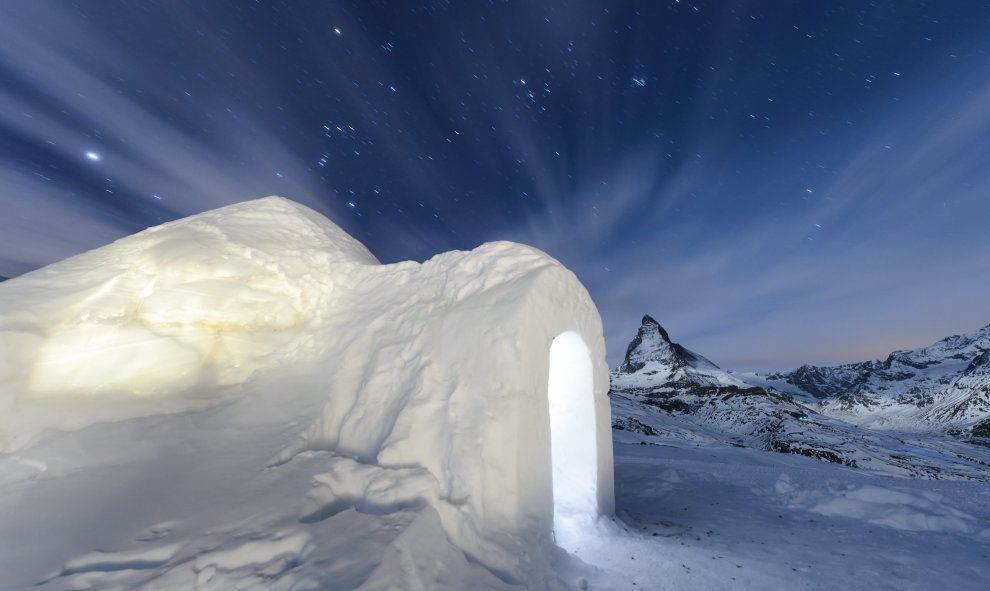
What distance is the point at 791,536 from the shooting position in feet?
22.5

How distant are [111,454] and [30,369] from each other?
86.1 inches

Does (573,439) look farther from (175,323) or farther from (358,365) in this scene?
(175,323)

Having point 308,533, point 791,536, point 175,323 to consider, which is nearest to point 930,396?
point 791,536

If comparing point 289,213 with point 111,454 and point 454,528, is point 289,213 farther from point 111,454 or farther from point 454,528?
point 454,528

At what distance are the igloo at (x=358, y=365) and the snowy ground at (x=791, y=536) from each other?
3.50 feet

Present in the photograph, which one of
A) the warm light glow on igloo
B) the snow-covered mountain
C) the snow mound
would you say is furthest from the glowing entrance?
the snow-covered mountain

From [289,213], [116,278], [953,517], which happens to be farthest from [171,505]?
[953,517]

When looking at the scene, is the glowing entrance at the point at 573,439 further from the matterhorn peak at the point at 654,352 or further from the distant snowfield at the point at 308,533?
the matterhorn peak at the point at 654,352

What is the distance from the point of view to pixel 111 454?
17.0 feet

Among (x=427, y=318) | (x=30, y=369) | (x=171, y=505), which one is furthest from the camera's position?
(x=427, y=318)

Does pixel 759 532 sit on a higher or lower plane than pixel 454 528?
lower

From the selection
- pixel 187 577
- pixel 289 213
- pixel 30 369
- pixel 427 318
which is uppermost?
pixel 289 213

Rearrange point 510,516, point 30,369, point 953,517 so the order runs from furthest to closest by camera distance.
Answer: point 953,517, point 30,369, point 510,516

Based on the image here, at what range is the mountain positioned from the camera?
38.4m
